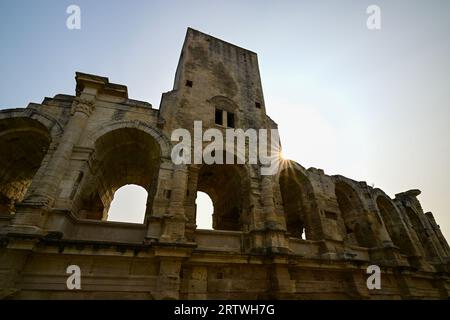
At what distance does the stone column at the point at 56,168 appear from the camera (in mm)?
6297

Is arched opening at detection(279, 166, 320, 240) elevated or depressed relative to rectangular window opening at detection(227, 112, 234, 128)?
depressed

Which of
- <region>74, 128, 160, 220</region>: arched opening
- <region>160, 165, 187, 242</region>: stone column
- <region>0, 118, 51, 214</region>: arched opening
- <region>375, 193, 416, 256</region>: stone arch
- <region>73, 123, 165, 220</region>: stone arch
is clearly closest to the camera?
<region>160, 165, 187, 242</region>: stone column

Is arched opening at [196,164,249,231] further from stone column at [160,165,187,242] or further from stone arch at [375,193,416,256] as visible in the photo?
stone arch at [375,193,416,256]

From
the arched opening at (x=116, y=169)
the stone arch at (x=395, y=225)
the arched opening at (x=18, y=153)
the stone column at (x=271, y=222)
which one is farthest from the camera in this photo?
the stone arch at (x=395, y=225)

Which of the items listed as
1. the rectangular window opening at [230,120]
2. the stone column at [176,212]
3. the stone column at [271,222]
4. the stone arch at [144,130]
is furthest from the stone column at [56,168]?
the stone column at [271,222]

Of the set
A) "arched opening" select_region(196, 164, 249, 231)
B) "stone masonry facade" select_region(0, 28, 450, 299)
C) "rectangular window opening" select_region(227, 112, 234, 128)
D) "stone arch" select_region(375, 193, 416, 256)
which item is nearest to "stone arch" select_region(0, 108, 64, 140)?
"stone masonry facade" select_region(0, 28, 450, 299)

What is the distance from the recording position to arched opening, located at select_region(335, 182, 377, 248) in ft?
38.9

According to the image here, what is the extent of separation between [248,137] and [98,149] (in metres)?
6.80

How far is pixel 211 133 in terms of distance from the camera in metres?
10.4

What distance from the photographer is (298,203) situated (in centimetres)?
1182

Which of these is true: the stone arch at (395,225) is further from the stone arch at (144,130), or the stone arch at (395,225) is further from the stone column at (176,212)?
the stone arch at (144,130)

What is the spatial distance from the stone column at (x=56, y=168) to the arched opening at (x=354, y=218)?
13194 mm

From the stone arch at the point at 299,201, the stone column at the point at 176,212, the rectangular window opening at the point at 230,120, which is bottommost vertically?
the stone column at the point at 176,212

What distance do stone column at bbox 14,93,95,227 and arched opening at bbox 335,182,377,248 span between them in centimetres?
1319
